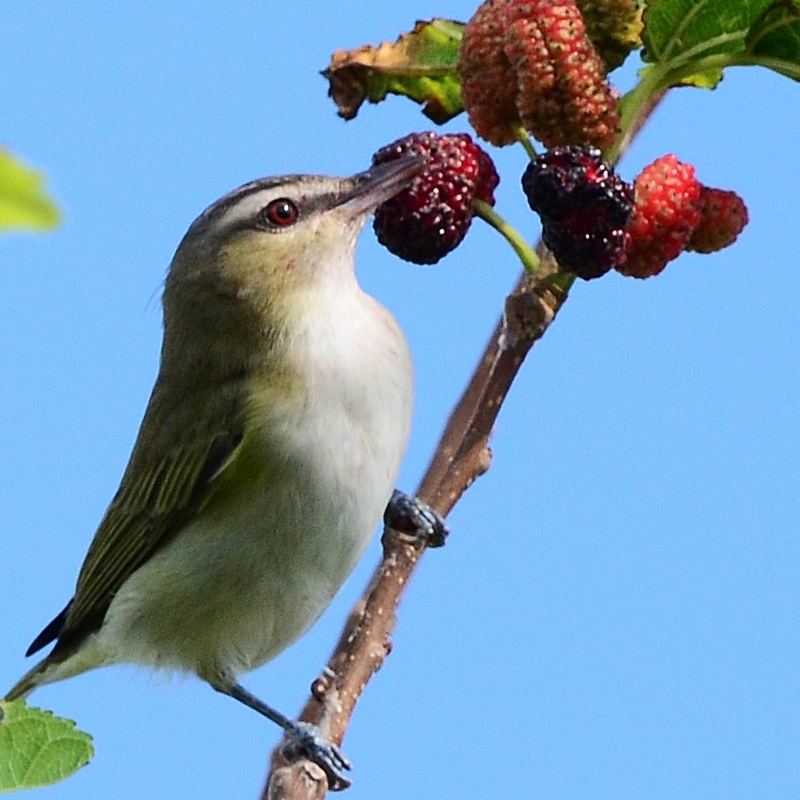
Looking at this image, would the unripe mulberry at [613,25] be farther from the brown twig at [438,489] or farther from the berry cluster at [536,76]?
the brown twig at [438,489]

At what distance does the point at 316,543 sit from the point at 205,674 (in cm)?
89

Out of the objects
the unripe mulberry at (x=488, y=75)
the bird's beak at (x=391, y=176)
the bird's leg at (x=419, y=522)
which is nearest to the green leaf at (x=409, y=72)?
the bird's beak at (x=391, y=176)

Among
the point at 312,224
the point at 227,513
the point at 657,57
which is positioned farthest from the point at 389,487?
the point at 657,57

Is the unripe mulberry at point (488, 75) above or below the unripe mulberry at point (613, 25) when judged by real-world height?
below

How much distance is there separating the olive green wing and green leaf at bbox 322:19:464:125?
1458 mm

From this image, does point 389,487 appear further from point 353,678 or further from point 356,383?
point 353,678

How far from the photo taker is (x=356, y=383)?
165 inches

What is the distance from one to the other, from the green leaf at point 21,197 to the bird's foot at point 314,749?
2.56 m

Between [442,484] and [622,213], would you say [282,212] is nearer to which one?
[442,484]

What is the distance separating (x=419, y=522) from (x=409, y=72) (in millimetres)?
1157

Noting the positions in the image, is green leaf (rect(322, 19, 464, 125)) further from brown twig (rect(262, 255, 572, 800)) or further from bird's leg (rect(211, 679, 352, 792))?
bird's leg (rect(211, 679, 352, 792))

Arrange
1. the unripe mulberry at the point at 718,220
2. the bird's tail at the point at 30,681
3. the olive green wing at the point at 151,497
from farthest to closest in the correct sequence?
the bird's tail at the point at 30,681 < the olive green wing at the point at 151,497 < the unripe mulberry at the point at 718,220

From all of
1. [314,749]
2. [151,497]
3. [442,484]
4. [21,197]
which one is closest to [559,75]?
[442,484]

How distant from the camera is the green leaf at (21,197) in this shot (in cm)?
49
